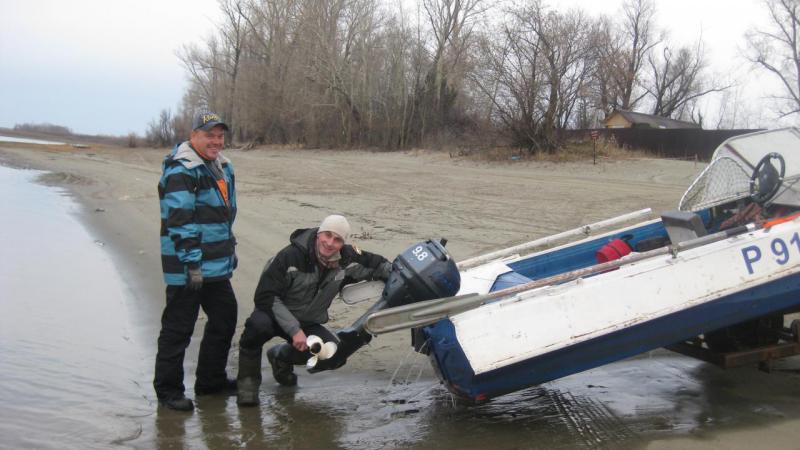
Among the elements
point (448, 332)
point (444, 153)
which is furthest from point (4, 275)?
point (444, 153)

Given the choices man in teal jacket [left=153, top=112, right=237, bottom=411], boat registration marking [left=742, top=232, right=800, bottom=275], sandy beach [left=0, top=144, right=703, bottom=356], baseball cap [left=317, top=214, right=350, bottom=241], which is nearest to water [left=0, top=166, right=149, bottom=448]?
man in teal jacket [left=153, top=112, right=237, bottom=411]

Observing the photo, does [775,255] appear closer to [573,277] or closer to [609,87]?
[573,277]

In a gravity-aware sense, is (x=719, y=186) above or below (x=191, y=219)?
above

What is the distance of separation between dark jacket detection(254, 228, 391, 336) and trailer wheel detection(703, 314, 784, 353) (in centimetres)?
203

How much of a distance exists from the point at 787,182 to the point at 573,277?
2.29 m

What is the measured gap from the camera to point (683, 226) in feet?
13.9

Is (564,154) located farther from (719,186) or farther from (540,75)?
(719,186)

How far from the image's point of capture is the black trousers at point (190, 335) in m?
3.74

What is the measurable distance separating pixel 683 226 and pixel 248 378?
2.81 metres

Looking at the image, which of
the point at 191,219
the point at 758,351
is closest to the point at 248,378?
the point at 191,219

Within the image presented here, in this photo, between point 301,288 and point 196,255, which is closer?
point 196,255

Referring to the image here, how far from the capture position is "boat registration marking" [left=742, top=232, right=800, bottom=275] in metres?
3.56

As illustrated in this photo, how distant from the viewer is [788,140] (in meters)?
4.98

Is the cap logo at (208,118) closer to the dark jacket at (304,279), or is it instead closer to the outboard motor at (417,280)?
the dark jacket at (304,279)
